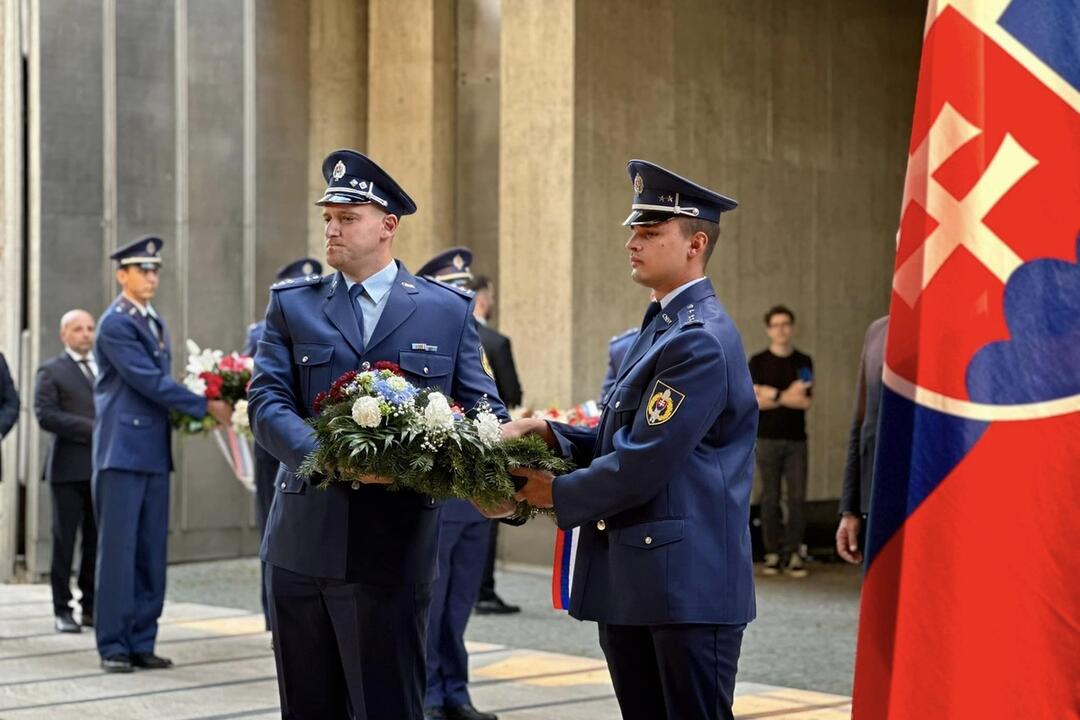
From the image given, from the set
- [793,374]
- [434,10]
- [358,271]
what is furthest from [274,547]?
[434,10]

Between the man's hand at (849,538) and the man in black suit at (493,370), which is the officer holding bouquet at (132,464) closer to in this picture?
the man in black suit at (493,370)

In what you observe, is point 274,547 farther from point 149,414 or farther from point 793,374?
A: point 793,374

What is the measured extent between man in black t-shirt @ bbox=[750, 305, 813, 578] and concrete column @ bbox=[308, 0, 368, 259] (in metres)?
3.64

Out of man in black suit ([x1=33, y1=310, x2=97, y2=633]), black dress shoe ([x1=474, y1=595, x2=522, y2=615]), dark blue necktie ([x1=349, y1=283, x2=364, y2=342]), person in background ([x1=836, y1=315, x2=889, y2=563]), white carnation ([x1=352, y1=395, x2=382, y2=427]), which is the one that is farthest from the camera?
black dress shoe ([x1=474, y1=595, x2=522, y2=615])

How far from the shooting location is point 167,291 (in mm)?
11914

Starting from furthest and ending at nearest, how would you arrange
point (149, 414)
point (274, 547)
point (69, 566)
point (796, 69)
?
point (796, 69), point (69, 566), point (149, 414), point (274, 547)

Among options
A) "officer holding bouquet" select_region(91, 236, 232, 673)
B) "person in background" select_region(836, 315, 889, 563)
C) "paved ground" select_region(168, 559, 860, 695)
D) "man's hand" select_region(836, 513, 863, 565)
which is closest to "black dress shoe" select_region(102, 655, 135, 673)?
"officer holding bouquet" select_region(91, 236, 232, 673)

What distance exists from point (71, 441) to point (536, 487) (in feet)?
21.3

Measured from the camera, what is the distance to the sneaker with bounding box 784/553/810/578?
1111 centimetres

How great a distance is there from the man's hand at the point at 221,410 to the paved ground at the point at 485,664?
115cm

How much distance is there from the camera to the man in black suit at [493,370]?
878 centimetres

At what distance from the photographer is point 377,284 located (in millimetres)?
3998

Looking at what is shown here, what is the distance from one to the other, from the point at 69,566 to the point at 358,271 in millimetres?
5761

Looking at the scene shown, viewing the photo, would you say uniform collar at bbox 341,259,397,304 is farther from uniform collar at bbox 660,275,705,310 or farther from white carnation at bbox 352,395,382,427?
uniform collar at bbox 660,275,705,310
